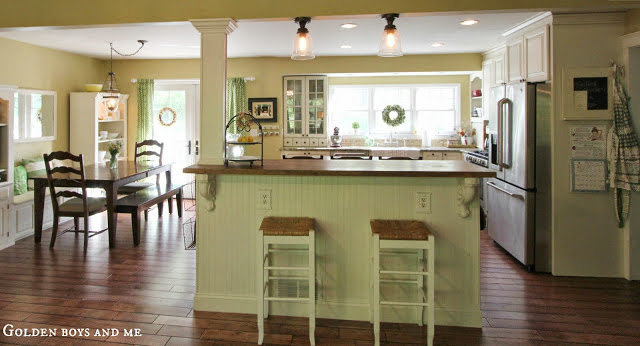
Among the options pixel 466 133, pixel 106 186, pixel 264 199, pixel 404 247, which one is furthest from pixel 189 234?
pixel 466 133

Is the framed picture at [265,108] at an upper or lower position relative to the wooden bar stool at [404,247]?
upper

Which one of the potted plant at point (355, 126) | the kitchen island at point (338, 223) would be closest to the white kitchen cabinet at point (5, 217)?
the kitchen island at point (338, 223)

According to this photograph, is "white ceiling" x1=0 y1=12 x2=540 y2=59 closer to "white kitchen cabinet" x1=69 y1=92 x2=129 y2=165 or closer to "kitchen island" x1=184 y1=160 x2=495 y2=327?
"white kitchen cabinet" x1=69 y1=92 x2=129 y2=165

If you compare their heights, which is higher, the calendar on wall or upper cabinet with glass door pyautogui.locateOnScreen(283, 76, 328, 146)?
upper cabinet with glass door pyautogui.locateOnScreen(283, 76, 328, 146)

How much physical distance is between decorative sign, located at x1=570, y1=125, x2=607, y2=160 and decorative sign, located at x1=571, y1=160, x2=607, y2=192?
0.18 feet

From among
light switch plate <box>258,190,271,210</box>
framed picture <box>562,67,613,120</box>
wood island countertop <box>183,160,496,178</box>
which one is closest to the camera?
wood island countertop <box>183,160,496,178</box>

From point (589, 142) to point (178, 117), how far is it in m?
6.01

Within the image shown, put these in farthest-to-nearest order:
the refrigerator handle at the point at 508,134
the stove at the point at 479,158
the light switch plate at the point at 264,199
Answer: the stove at the point at 479,158 < the refrigerator handle at the point at 508,134 < the light switch plate at the point at 264,199

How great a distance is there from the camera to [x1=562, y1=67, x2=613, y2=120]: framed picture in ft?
12.2

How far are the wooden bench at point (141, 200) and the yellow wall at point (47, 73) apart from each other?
5.86 ft

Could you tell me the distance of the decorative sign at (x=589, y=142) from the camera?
374cm

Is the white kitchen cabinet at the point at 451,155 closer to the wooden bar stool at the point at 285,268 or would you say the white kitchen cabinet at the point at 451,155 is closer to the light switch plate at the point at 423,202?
the light switch plate at the point at 423,202

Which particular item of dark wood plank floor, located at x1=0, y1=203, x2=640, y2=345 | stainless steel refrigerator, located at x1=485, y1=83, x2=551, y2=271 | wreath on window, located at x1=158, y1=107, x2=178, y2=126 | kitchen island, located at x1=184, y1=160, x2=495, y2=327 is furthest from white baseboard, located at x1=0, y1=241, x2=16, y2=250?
stainless steel refrigerator, located at x1=485, y1=83, x2=551, y2=271

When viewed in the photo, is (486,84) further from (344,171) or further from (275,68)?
(344,171)
